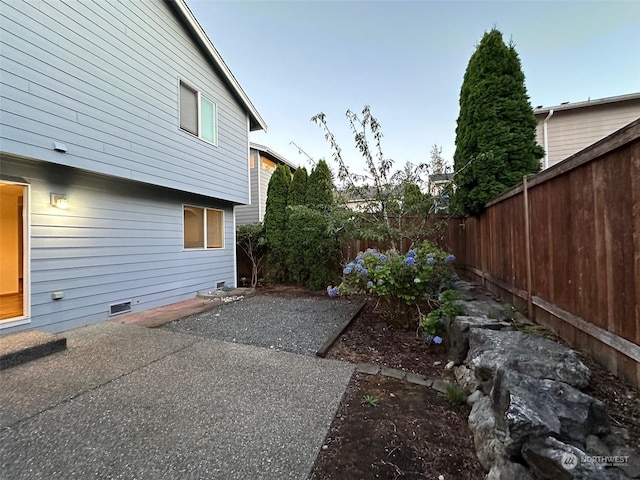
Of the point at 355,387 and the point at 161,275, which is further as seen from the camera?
the point at 161,275

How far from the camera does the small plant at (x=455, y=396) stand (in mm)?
2389

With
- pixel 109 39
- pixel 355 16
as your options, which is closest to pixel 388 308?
pixel 109 39

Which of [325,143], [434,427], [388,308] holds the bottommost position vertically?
[434,427]

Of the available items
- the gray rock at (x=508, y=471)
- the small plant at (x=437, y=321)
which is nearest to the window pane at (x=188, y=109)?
the small plant at (x=437, y=321)

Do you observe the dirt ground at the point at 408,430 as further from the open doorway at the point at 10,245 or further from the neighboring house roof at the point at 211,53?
the neighboring house roof at the point at 211,53

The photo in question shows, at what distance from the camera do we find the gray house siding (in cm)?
402

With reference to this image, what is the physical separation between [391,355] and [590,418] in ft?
6.84

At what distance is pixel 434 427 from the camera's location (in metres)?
2.11

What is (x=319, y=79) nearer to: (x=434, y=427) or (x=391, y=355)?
(x=391, y=355)

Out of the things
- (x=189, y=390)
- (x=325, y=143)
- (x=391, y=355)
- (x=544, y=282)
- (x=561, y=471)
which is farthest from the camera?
(x=325, y=143)

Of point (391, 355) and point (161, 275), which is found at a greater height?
point (161, 275)

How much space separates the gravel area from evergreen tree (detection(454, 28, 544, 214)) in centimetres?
322

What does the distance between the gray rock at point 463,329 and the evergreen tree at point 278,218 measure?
550 cm

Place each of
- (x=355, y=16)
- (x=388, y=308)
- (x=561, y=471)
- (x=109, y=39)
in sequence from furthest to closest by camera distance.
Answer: (x=355, y=16)
(x=109, y=39)
(x=388, y=308)
(x=561, y=471)
